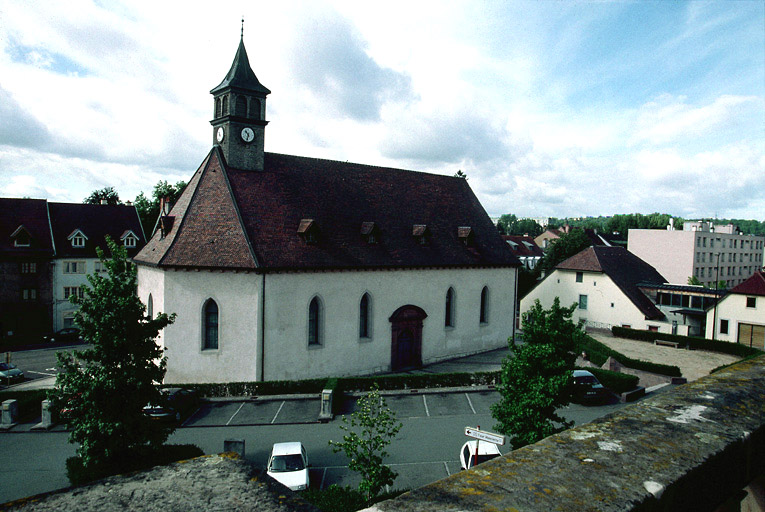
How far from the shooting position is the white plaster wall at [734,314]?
38875 mm

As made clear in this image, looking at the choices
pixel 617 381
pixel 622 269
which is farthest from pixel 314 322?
pixel 622 269

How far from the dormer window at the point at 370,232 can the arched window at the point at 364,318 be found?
3.74m

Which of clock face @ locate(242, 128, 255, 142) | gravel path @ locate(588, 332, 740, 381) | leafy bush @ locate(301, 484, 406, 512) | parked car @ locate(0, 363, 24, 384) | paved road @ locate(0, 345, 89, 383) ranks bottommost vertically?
paved road @ locate(0, 345, 89, 383)

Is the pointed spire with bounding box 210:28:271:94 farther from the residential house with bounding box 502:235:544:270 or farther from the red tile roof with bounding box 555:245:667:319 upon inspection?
the residential house with bounding box 502:235:544:270

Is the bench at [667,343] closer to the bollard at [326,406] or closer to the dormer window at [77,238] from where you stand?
the bollard at [326,406]

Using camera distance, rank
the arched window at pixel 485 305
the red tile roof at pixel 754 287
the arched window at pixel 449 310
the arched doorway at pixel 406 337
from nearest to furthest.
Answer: the arched doorway at pixel 406 337 → the arched window at pixel 449 310 → the arched window at pixel 485 305 → the red tile roof at pixel 754 287

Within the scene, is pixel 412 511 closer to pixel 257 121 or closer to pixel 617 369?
pixel 257 121

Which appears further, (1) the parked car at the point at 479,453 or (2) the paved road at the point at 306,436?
(2) the paved road at the point at 306,436

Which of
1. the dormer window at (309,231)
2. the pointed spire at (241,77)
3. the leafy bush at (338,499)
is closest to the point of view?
the leafy bush at (338,499)

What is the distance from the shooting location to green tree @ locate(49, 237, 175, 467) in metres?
14.2

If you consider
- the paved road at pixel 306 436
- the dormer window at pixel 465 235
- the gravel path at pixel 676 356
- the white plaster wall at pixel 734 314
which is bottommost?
the gravel path at pixel 676 356

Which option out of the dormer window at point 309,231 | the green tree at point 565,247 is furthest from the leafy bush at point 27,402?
the green tree at point 565,247

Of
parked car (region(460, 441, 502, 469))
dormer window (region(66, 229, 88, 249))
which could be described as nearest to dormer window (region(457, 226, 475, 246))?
parked car (region(460, 441, 502, 469))

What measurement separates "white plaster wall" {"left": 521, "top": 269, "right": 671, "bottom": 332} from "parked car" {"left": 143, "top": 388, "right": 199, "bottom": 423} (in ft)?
105
